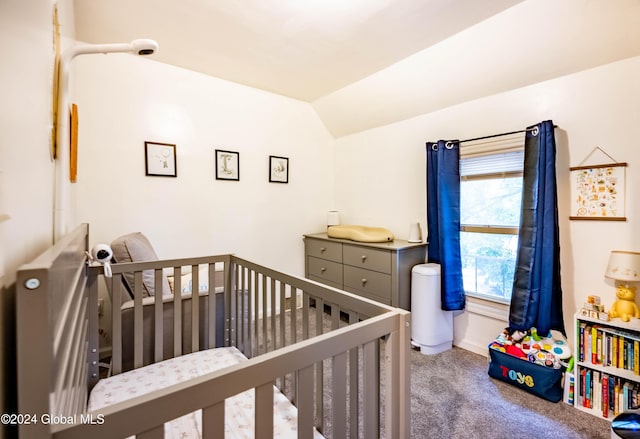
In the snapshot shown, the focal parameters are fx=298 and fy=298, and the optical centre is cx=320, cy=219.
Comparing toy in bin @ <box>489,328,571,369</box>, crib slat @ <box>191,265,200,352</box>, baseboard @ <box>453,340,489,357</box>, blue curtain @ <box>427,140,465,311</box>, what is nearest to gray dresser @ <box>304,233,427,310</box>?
blue curtain @ <box>427,140,465,311</box>

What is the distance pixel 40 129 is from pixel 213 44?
1831 millimetres

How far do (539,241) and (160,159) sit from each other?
3.07m

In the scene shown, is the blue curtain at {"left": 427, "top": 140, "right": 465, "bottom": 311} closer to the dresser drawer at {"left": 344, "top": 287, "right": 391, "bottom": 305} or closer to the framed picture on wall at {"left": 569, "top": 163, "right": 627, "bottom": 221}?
the dresser drawer at {"left": 344, "top": 287, "right": 391, "bottom": 305}

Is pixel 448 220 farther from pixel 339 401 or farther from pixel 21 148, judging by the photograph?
pixel 21 148

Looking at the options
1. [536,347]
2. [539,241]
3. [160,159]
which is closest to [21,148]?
[160,159]

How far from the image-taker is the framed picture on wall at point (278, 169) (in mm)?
3357

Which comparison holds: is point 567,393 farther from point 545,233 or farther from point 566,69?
point 566,69

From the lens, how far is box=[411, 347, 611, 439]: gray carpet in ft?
5.31

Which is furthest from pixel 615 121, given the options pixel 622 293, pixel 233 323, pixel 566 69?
pixel 233 323

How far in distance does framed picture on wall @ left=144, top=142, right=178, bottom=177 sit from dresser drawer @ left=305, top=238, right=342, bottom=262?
1.61m

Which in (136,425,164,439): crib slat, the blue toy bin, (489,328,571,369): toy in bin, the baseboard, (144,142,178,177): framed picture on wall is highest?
(144,142,178,177): framed picture on wall

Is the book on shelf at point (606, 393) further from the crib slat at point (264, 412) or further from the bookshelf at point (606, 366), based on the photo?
the crib slat at point (264, 412)

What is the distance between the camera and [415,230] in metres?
2.87

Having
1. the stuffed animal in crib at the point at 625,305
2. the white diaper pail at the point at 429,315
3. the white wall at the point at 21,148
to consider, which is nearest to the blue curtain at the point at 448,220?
the white diaper pail at the point at 429,315
